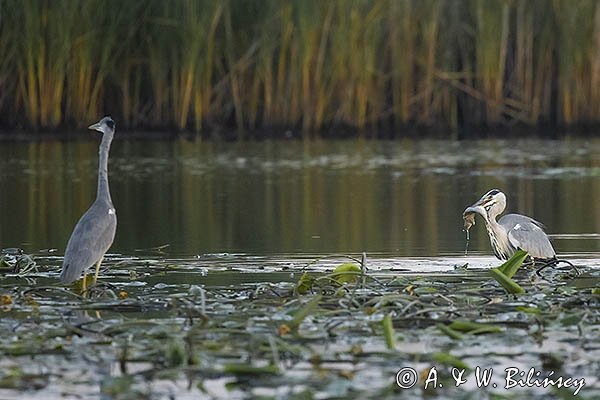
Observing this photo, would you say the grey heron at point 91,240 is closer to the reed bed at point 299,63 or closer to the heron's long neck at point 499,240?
the heron's long neck at point 499,240

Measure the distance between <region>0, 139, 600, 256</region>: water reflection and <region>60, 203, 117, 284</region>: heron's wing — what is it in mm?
1474

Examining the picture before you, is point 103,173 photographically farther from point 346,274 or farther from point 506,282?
point 506,282

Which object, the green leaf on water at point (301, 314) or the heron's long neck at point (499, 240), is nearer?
the green leaf on water at point (301, 314)

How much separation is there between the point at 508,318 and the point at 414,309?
37cm

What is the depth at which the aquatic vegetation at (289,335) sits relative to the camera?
4.77m

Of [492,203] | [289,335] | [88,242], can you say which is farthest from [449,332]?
[492,203]

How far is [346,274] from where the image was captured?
6.89 m

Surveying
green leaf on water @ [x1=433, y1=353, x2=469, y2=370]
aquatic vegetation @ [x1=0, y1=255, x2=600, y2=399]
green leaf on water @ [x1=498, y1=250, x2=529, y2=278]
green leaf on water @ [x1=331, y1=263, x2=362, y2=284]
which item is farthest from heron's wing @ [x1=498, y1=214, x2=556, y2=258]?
green leaf on water @ [x1=433, y1=353, x2=469, y2=370]

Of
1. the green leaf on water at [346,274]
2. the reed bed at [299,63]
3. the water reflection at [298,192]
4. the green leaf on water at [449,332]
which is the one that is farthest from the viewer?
the reed bed at [299,63]

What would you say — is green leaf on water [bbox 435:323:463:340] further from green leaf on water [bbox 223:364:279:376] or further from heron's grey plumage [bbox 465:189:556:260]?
heron's grey plumage [bbox 465:189:556:260]

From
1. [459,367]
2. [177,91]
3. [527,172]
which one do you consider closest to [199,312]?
[459,367]

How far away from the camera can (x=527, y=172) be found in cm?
1496

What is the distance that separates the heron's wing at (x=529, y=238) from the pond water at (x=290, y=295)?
14 cm

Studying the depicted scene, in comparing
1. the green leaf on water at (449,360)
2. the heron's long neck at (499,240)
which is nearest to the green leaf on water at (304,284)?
the green leaf on water at (449,360)
